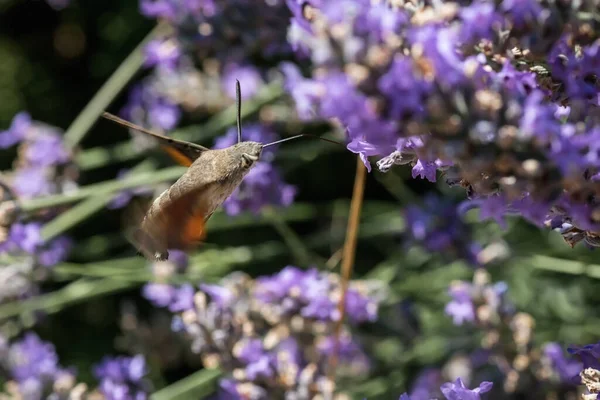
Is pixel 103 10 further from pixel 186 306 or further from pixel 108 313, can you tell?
pixel 186 306

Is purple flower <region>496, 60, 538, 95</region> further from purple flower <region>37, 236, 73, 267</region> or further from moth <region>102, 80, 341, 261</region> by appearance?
purple flower <region>37, 236, 73, 267</region>

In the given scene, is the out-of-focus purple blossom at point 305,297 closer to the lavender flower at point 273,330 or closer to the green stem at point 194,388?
the lavender flower at point 273,330

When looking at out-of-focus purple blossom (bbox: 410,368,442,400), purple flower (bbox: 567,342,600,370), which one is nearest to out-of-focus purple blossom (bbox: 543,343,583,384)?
out-of-focus purple blossom (bbox: 410,368,442,400)

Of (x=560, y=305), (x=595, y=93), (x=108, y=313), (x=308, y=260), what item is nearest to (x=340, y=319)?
(x=308, y=260)

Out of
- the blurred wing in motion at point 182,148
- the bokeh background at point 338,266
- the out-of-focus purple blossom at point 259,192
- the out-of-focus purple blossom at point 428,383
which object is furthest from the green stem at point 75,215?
the out-of-focus purple blossom at point 428,383

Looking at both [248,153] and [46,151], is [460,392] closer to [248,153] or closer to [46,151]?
[248,153]

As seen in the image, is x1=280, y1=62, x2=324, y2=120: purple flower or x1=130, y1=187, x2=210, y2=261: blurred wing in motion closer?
x1=130, y1=187, x2=210, y2=261: blurred wing in motion
